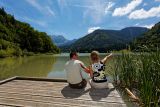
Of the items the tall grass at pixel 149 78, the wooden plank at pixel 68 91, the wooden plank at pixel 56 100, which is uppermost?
the tall grass at pixel 149 78

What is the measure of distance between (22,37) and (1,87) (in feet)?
274

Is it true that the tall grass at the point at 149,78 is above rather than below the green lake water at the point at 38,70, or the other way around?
above

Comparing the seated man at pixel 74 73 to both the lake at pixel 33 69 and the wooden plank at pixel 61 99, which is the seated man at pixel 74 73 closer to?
the lake at pixel 33 69

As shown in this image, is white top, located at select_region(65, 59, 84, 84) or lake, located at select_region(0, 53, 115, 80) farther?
lake, located at select_region(0, 53, 115, 80)

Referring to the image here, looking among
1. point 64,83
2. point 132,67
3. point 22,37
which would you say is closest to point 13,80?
point 64,83

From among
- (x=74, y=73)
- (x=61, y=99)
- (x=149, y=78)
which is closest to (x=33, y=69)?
(x=74, y=73)

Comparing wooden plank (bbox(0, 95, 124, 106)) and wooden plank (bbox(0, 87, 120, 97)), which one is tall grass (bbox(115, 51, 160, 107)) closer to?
wooden plank (bbox(0, 95, 124, 106))

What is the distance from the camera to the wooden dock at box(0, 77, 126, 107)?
496 cm

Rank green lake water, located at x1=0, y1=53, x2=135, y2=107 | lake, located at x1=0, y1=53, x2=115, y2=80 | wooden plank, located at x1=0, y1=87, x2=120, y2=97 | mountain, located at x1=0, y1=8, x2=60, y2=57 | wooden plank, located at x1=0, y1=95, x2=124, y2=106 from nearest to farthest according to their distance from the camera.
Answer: wooden plank, located at x1=0, y1=95, x2=124, y2=106
wooden plank, located at x1=0, y1=87, x2=120, y2=97
green lake water, located at x1=0, y1=53, x2=135, y2=107
lake, located at x1=0, y1=53, x2=115, y2=80
mountain, located at x1=0, y1=8, x2=60, y2=57

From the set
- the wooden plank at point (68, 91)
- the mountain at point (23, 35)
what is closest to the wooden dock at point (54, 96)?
the wooden plank at point (68, 91)

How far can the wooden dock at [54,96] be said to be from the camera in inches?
195

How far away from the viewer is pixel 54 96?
565 centimetres

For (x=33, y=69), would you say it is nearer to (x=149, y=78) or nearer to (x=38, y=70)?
(x=38, y=70)

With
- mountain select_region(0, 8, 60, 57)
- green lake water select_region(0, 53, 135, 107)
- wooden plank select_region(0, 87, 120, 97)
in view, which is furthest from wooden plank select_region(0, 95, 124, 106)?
mountain select_region(0, 8, 60, 57)
